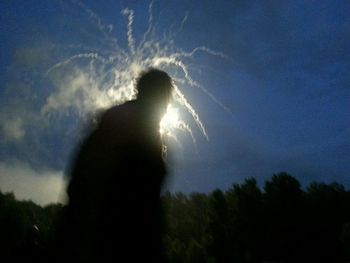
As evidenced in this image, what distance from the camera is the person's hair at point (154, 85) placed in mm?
3141

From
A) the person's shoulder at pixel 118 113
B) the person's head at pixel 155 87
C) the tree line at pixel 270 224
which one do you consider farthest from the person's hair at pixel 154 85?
the tree line at pixel 270 224

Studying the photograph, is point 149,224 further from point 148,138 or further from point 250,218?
point 250,218

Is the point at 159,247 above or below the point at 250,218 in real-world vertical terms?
below

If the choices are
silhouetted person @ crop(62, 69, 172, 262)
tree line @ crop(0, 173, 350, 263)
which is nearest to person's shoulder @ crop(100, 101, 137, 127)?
silhouetted person @ crop(62, 69, 172, 262)

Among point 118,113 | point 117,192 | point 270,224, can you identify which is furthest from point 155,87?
point 270,224

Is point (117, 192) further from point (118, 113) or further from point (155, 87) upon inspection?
point (155, 87)

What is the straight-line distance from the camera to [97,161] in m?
2.57

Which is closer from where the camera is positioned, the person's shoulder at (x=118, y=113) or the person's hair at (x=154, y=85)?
the person's shoulder at (x=118, y=113)

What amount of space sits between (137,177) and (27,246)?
717 millimetres

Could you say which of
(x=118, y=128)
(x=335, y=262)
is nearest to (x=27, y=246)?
(x=118, y=128)

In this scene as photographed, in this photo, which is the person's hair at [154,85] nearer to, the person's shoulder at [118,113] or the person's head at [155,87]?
the person's head at [155,87]

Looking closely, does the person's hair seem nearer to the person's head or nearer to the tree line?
the person's head

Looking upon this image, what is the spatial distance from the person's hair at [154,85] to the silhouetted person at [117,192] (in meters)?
0.22

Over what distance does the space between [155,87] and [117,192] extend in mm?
981
